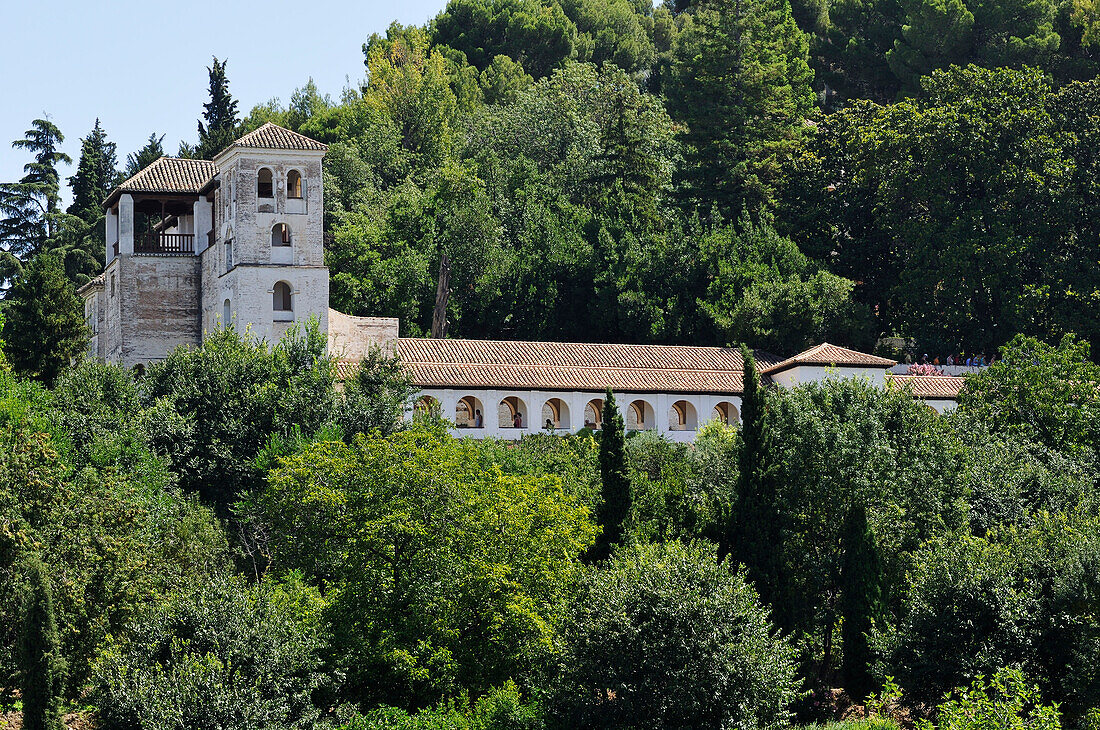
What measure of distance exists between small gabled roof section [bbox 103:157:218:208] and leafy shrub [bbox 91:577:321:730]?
29.3 m

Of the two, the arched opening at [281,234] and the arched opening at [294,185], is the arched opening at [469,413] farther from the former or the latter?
the arched opening at [294,185]

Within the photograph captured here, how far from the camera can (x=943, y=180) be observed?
63.6 m

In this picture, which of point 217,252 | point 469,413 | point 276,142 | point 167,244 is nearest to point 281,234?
point 217,252

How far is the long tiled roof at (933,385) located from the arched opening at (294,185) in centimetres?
2214

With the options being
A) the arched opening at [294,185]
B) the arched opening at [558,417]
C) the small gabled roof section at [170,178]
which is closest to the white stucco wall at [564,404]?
the arched opening at [558,417]

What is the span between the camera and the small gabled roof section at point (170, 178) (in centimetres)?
5725

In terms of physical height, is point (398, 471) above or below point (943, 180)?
below

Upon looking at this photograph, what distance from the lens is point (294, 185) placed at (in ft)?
178

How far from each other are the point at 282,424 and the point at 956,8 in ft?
176

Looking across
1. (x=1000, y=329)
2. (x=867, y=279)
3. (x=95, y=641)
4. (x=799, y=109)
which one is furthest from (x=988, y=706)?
(x=799, y=109)

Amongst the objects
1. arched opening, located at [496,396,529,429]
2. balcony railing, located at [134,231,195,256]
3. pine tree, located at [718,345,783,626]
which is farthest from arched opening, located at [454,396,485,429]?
pine tree, located at [718,345,783,626]

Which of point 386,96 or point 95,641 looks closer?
point 95,641

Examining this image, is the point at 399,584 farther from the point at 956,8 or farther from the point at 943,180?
the point at 956,8

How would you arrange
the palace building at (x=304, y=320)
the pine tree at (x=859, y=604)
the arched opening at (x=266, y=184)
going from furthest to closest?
the arched opening at (x=266, y=184) < the palace building at (x=304, y=320) < the pine tree at (x=859, y=604)
